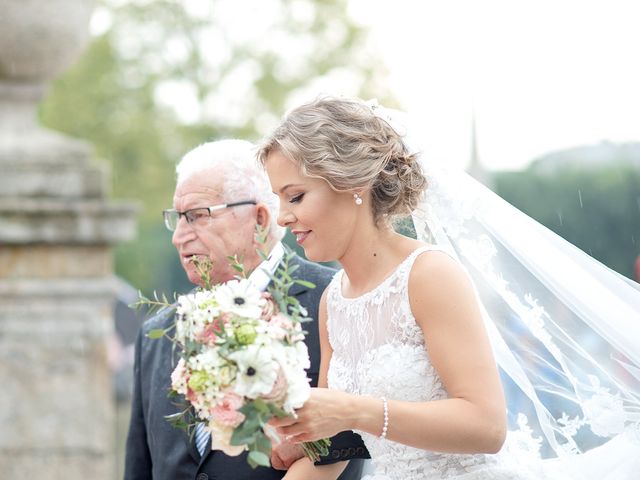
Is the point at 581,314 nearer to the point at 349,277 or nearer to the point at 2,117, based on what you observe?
the point at 349,277

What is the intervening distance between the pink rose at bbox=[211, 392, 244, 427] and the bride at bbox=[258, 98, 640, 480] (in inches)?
5.5

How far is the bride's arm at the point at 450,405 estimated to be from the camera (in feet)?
10.5

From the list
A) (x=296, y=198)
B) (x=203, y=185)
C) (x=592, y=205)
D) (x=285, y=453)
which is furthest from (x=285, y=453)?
(x=592, y=205)

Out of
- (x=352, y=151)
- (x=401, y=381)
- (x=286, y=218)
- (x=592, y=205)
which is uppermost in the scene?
(x=352, y=151)

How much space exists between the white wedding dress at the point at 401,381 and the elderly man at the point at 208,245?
531 millimetres

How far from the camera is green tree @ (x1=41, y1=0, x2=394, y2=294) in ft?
90.6

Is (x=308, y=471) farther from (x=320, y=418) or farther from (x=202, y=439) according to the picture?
(x=320, y=418)

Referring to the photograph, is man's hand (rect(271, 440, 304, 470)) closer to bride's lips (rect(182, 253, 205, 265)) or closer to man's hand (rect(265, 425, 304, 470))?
man's hand (rect(265, 425, 304, 470))

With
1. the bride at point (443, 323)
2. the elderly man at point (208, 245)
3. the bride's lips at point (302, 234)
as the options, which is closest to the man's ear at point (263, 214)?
the elderly man at point (208, 245)

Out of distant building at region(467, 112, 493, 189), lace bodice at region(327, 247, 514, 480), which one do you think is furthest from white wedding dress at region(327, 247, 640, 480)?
distant building at region(467, 112, 493, 189)

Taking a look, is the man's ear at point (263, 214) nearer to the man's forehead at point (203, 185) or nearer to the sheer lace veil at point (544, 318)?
the man's forehead at point (203, 185)

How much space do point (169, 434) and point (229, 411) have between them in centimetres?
138

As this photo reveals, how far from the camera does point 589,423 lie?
3.94 metres

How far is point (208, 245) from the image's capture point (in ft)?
14.7
